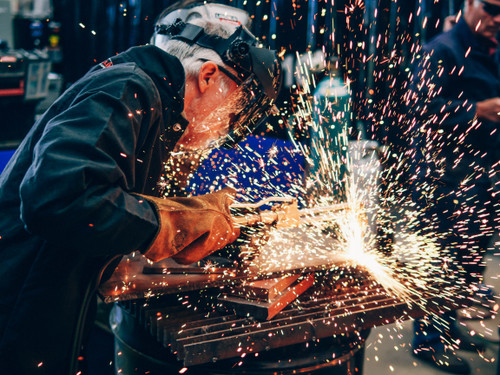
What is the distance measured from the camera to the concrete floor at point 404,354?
9.21 feet

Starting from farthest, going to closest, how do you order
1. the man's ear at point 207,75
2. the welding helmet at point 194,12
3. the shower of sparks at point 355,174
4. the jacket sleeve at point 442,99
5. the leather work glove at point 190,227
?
the jacket sleeve at point 442,99
the welding helmet at point 194,12
the shower of sparks at point 355,174
the man's ear at point 207,75
the leather work glove at point 190,227

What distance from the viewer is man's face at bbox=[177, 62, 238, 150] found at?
1514 millimetres

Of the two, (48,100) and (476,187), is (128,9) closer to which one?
(48,100)

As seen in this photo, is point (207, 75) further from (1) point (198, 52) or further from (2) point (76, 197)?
(2) point (76, 197)

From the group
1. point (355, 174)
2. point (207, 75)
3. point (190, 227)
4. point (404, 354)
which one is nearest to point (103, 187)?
point (190, 227)

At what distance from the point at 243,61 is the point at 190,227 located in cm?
54

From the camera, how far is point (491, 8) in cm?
276

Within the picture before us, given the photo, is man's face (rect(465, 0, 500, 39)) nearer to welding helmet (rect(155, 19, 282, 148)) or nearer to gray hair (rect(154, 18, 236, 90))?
welding helmet (rect(155, 19, 282, 148))

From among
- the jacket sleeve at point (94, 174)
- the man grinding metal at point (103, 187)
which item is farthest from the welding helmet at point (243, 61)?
the jacket sleeve at point (94, 174)

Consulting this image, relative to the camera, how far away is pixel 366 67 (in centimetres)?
440

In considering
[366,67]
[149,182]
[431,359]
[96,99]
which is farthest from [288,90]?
[96,99]

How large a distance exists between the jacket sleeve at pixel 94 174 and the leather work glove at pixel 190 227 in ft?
0.17

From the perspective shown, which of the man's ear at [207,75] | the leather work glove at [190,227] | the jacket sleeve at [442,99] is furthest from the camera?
the jacket sleeve at [442,99]

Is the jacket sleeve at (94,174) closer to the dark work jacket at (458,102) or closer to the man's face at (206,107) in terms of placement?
the man's face at (206,107)
